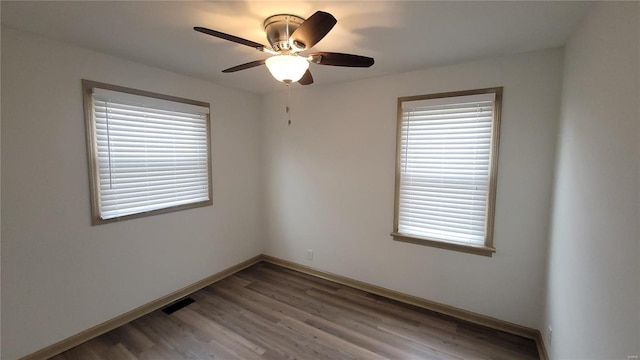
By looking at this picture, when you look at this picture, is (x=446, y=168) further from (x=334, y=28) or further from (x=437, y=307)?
(x=334, y=28)

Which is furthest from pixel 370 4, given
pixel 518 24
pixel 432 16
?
pixel 518 24

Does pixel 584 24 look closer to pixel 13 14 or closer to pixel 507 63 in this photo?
pixel 507 63

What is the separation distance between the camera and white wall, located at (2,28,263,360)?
72.2 inches

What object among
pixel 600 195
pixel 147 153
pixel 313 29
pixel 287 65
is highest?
pixel 313 29

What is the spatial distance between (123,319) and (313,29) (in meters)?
2.93

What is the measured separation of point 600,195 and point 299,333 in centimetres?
225

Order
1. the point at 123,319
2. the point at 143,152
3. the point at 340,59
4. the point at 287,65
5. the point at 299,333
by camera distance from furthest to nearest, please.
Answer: the point at 143,152
the point at 123,319
the point at 299,333
the point at 340,59
the point at 287,65

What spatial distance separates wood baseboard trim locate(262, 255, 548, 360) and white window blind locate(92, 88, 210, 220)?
1.71 m

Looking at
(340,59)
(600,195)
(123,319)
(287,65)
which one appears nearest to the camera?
(600,195)

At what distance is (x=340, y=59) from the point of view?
63.1 inches

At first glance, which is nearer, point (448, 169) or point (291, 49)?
point (291, 49)

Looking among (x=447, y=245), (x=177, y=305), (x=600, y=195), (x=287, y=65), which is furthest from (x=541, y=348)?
(x=177, y=305)

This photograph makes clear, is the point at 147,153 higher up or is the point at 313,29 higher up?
the point at 313,29

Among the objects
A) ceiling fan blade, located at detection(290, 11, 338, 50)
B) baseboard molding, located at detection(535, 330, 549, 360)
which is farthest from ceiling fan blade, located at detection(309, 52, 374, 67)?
baseboard molding, located at detection(535, 330, 549, 360)
